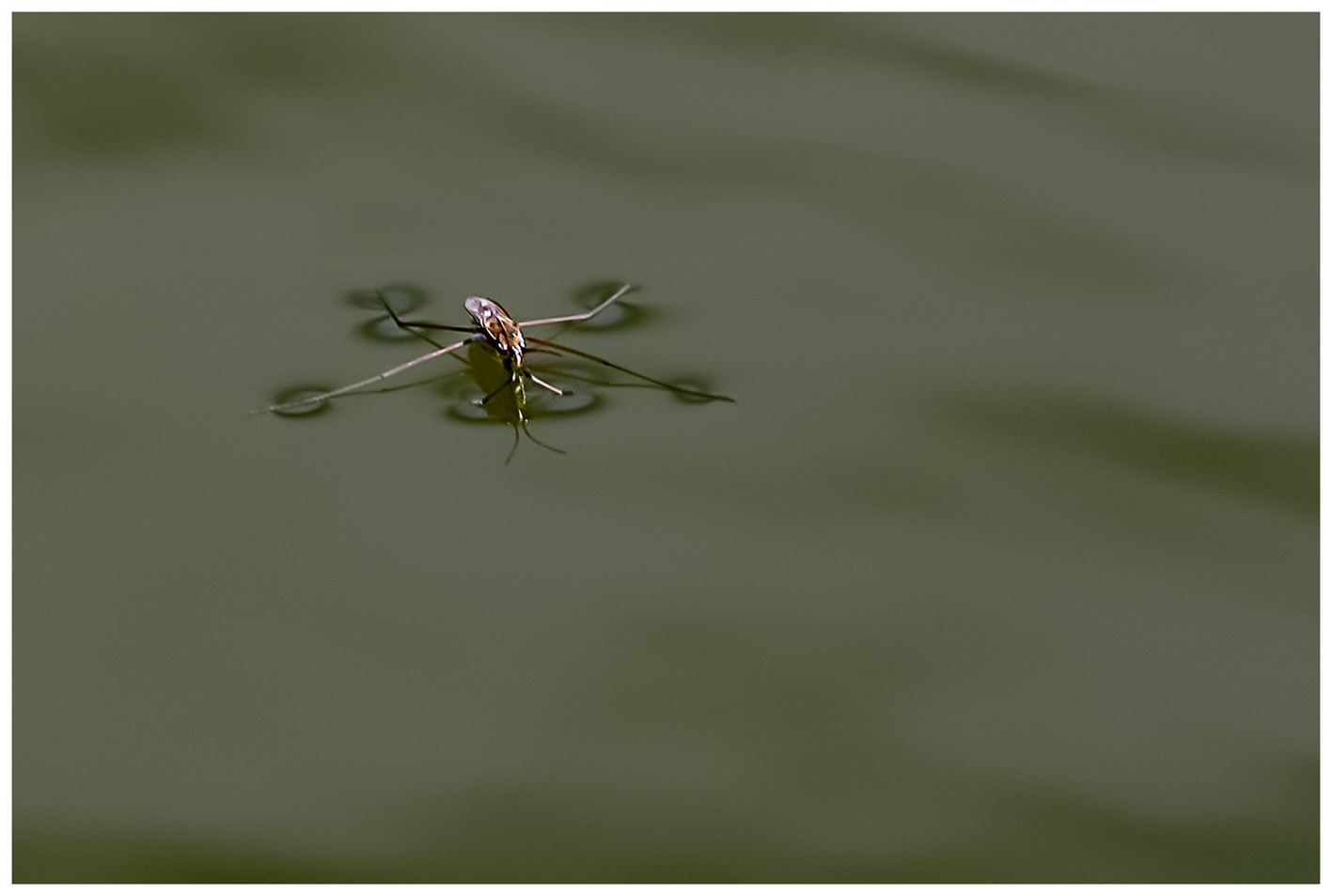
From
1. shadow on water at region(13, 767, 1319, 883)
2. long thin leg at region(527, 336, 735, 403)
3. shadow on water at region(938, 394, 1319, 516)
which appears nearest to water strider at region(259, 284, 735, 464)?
long thin leg at region(527, 336, 735, 403)

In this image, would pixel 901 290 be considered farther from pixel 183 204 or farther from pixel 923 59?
pixel 183 204

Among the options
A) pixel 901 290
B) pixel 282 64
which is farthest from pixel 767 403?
pixel 282 64

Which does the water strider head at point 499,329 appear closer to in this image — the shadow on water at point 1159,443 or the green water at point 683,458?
the green water at point 683,458

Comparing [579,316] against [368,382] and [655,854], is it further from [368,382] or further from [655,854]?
[655,854]

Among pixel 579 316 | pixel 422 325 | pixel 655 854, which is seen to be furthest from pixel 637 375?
pixel 655 854

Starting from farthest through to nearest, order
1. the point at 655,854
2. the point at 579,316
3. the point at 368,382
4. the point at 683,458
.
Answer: the point at 579,316 < the point at 368,382 < the point at 683,458 < the point at 655,854

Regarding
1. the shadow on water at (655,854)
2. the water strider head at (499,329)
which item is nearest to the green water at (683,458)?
the shadow on water at (655,854)
